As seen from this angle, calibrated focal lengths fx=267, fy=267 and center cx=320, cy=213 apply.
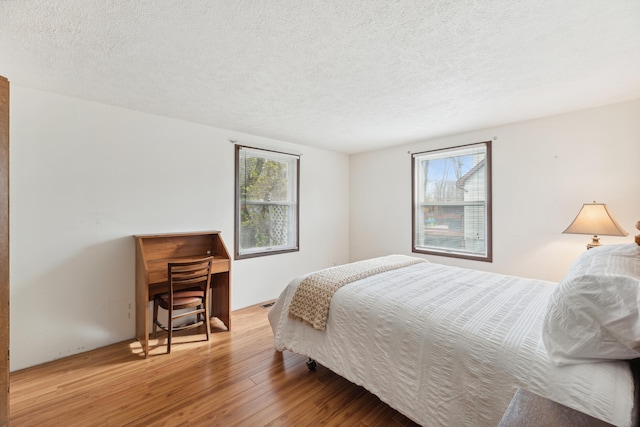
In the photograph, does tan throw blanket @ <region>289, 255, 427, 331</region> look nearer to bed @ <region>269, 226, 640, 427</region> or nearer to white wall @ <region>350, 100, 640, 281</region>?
bed @ <region>269, 226, 640, 427</region>

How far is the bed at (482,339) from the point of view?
103cm

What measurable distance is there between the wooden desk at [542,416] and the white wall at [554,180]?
2755 millimetres

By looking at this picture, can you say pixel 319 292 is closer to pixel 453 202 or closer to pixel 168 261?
pixel 168 261

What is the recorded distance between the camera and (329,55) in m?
1.79

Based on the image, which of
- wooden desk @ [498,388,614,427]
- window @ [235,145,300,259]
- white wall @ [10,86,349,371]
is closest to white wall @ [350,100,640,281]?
window @ [235,145,300,259]

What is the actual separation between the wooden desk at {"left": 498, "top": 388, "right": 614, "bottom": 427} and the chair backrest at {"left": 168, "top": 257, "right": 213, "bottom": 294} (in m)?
2.47

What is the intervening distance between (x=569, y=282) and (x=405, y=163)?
3087 millimetres

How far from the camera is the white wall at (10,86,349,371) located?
2.24m


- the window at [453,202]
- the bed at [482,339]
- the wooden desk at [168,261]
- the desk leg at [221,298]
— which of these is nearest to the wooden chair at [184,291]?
the wooden desk at [168,261]

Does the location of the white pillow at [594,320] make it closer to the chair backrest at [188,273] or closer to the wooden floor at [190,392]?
the wooden floor at [190,392]

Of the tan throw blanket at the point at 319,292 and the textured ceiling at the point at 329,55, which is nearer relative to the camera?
the textured ceiling at the point at 329,55

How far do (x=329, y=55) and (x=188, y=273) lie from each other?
224 centimetres

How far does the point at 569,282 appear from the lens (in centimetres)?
123

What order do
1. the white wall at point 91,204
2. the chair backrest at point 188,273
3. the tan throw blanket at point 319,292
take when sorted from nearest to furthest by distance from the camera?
the tan throw blanket at point 319,292, the white wall at point 91,204, the chair backrest at point 188,273
